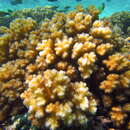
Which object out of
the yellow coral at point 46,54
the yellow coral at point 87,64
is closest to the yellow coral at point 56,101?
the yellow coral at point 87,64

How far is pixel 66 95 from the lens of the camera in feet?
6.57

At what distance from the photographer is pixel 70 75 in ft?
7.72

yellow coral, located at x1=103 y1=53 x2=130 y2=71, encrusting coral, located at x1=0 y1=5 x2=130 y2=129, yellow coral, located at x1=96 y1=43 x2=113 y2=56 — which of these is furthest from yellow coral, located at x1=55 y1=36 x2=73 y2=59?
yellow coral, located at x1=103 y1=53 x2=130 y2=71

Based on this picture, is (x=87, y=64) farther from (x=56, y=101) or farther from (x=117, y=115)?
(x=117, y=115)

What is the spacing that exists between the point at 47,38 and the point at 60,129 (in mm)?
1742

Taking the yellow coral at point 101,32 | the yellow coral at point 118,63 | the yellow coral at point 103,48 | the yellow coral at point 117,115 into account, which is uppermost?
the yellow coral at point 101,32

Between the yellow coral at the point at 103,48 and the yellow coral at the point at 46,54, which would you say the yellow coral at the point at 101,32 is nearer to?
the yellow coral at the point at 103,48

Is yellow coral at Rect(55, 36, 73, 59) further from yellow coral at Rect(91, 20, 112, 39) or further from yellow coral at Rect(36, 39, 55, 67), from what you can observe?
yellow coral at Rect(91, 20, 112, 39)

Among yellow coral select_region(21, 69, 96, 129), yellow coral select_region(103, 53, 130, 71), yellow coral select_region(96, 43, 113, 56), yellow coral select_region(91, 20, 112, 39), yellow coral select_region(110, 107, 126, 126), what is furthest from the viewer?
yellow coral select_region(91, 20, 112, 39)

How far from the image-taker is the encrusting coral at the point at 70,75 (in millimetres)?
1904

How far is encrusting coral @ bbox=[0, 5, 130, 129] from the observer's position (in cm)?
190

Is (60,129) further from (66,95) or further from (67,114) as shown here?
(66,95)

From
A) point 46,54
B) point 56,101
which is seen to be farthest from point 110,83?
point 46,54

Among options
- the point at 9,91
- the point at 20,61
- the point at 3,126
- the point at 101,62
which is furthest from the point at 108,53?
the point at 3,126
